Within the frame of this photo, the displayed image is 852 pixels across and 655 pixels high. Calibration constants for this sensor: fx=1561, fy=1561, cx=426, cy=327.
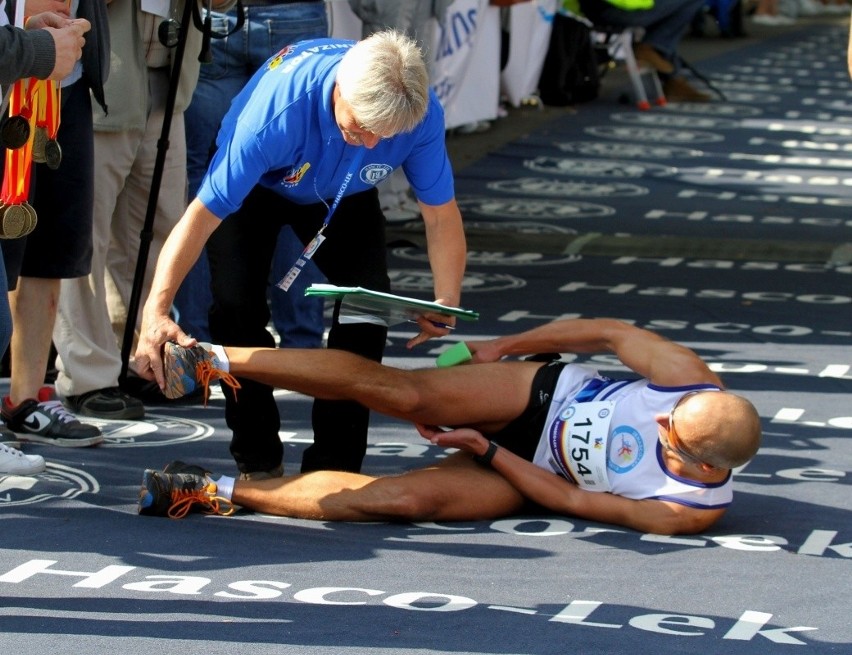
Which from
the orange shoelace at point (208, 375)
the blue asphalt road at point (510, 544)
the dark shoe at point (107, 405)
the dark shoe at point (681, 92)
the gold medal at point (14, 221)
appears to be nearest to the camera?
the blue asphalt road at point (510, 544)

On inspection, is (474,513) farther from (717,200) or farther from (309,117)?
(717,200)

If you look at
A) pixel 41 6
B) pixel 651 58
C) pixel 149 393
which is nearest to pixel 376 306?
pixel 41 6

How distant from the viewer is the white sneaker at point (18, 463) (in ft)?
13.3

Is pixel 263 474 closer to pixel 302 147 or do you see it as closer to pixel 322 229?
pixel 322 229

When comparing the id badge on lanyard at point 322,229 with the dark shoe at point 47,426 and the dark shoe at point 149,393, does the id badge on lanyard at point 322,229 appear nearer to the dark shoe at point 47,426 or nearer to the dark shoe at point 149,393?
the dark shoe at point 47,426

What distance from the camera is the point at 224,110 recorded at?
539cm

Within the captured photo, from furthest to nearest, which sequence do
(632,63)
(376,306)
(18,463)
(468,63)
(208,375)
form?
(632,63) < (468,63) < (18,463) < (376,306) < (208,375)

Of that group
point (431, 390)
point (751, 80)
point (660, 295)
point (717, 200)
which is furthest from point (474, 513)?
point (751, 80)

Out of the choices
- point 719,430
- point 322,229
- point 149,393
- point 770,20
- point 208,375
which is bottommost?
point 149,393

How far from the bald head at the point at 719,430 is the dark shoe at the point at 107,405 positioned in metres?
1.84

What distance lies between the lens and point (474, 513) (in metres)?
3.92

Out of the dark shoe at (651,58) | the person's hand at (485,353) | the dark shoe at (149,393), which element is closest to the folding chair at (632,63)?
the dark shoe at (651,58)

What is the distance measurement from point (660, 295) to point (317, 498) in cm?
327

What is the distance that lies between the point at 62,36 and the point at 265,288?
0.86 metres
